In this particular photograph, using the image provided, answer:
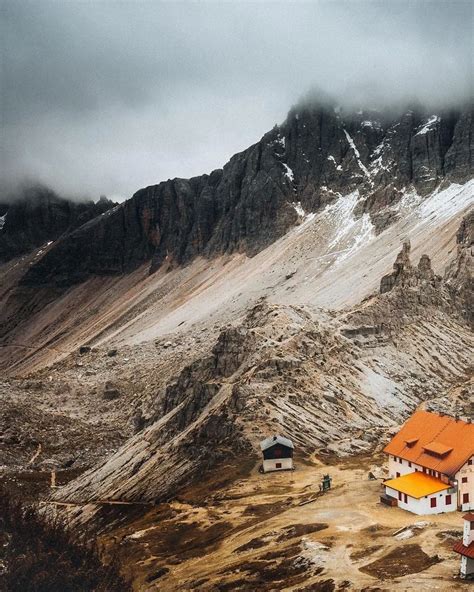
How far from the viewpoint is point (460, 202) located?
6585 inches

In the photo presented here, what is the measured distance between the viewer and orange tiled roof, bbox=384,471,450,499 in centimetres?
5172

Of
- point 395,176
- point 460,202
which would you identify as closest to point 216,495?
point 460,202

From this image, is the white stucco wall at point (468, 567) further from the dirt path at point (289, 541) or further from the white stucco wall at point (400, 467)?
the white stucco wall at point (400, 467)

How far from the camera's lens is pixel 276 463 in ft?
209

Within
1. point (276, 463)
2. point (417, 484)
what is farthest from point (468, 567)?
point (276, 463)

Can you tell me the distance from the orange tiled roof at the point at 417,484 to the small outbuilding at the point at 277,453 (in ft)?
39.3

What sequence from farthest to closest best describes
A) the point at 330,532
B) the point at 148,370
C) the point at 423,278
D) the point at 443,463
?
the point at 148,370 < the point at 423,278 < the point at 443,463 < the point at 330,532

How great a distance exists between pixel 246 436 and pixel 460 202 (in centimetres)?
11853

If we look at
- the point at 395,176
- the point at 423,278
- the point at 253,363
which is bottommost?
the point at 253,363

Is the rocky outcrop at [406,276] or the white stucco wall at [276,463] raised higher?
the rocky outcrop at [406,276]

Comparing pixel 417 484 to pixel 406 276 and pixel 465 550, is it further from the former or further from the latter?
pixel 406 276

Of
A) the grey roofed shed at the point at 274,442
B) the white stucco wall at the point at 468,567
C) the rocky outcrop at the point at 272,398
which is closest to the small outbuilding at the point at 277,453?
the grey roofed shed at the point at 274,442

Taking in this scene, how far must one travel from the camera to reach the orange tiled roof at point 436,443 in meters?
53.8

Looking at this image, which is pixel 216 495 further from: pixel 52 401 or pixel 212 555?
pixel 52 401
